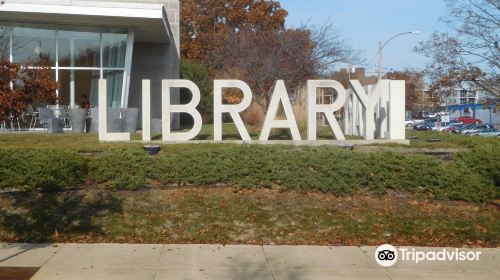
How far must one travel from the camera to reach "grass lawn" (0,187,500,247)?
919 cm

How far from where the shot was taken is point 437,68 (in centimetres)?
2138

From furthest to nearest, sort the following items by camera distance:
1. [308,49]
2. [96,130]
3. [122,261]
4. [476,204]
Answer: [308,49] → [96,130] → [476,204] → [122,261]

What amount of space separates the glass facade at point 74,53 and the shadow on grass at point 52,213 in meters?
12.4

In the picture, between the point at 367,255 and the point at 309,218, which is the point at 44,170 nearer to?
the point at 309,218

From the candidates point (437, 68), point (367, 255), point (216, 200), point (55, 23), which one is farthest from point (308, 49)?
point (367, 255)

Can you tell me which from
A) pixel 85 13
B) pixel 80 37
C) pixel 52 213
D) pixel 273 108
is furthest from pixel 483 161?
pixel 80 37

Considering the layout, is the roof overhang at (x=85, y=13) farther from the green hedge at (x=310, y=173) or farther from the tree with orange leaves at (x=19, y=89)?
the tree with orange leaves at (x=19, y=89)

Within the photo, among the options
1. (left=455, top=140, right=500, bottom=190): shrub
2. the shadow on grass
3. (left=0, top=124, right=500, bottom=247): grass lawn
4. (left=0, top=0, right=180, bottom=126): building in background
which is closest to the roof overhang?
(left=0, top=0, right=180, bottom=126): building in background

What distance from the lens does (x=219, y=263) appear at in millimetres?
7848

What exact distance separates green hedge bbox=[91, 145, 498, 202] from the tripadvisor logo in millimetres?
2220

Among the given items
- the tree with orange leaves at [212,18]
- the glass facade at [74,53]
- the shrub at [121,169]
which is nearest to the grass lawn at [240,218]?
the shrub at [121,169]

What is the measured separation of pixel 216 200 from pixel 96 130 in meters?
11.4

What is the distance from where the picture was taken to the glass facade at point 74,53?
21984 millimetres

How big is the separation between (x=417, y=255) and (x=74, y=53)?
17638 mm
